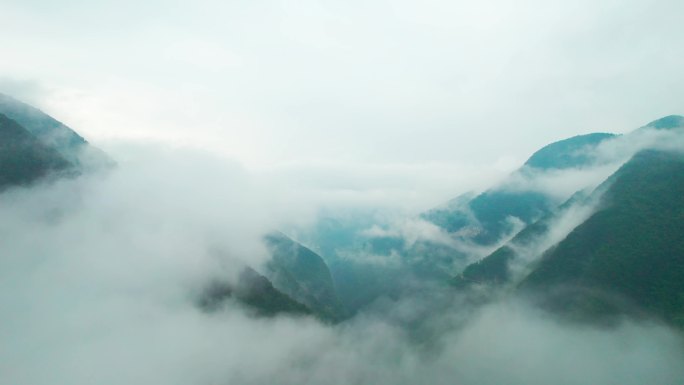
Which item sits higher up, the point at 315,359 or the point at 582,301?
the point at 582,301

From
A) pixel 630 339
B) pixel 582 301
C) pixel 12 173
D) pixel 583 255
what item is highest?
pixel 12 173

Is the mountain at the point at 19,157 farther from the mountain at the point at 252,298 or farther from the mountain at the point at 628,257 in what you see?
the mountain at the point at 628,257

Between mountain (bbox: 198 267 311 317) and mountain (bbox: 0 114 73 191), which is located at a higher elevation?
mountain (bbox: 0 114 73 191)

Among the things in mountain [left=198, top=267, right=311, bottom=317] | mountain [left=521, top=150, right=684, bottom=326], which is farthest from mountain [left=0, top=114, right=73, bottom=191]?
mountain [left=521, top=150, right=684, bottom=326]

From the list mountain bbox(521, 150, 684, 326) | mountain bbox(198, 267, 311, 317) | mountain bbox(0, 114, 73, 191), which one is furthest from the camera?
mountain bbox(198, 267, 311, 317)

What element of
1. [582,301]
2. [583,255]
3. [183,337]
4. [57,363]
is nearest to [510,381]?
[582,301]

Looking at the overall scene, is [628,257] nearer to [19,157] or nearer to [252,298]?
[252,298]

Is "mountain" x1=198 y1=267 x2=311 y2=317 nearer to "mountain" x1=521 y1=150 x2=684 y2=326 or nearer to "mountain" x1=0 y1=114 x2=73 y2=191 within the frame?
"mountain" x1=0 y1=114 x2=73 y2=191

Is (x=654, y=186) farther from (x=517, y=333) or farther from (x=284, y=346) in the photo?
(x=284, y=346)
